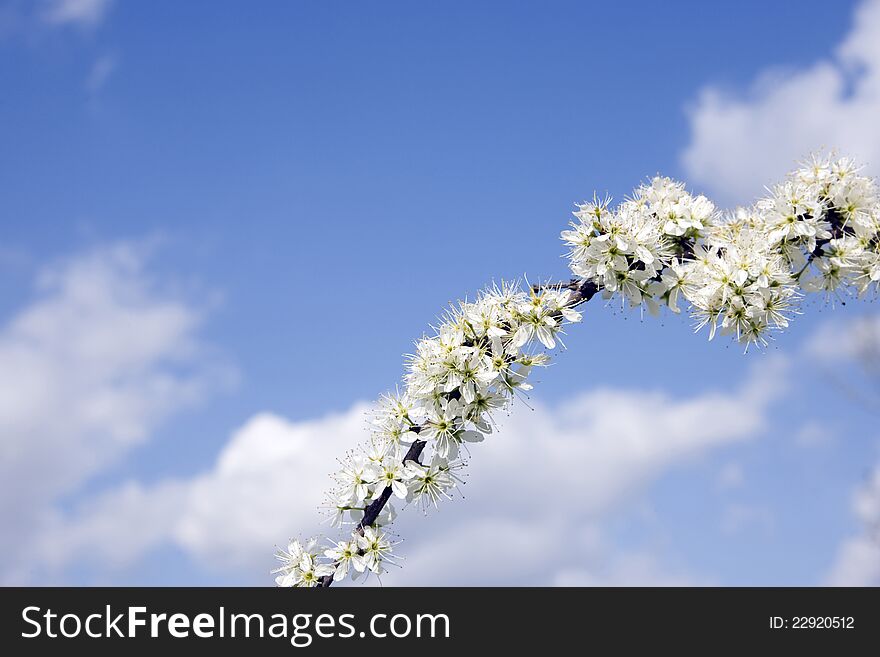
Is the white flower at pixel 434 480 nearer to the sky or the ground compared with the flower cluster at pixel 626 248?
nearer to the ground

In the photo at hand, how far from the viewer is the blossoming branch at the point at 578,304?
536cm

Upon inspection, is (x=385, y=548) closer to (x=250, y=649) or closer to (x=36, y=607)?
(x=250, y=649)

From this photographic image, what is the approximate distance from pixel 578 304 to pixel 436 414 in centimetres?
115

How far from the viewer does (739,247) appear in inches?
225

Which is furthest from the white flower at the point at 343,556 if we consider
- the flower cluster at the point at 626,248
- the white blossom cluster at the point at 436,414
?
the flower cluster at the point at 626,248

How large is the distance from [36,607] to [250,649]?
183 cm

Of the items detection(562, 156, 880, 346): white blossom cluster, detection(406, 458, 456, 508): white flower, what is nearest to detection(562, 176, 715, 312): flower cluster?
detection(562, 156, 880, 346): white blossom cluster

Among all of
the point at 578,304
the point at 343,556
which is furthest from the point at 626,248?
the point at 343,556

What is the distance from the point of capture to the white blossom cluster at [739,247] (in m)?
5.57

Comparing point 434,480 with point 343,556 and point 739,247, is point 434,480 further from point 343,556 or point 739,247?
point 739,247

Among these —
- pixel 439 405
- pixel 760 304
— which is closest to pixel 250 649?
pixel 439 405

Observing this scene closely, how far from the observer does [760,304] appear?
220 inches

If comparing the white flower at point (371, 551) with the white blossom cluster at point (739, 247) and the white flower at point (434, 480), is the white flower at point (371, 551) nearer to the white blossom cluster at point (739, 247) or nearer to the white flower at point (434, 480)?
the white flower at point (434, 480)

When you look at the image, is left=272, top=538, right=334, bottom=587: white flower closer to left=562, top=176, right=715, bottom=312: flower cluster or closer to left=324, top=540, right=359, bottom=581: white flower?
left=324, top=540, right=359, bottom=581: white flower
